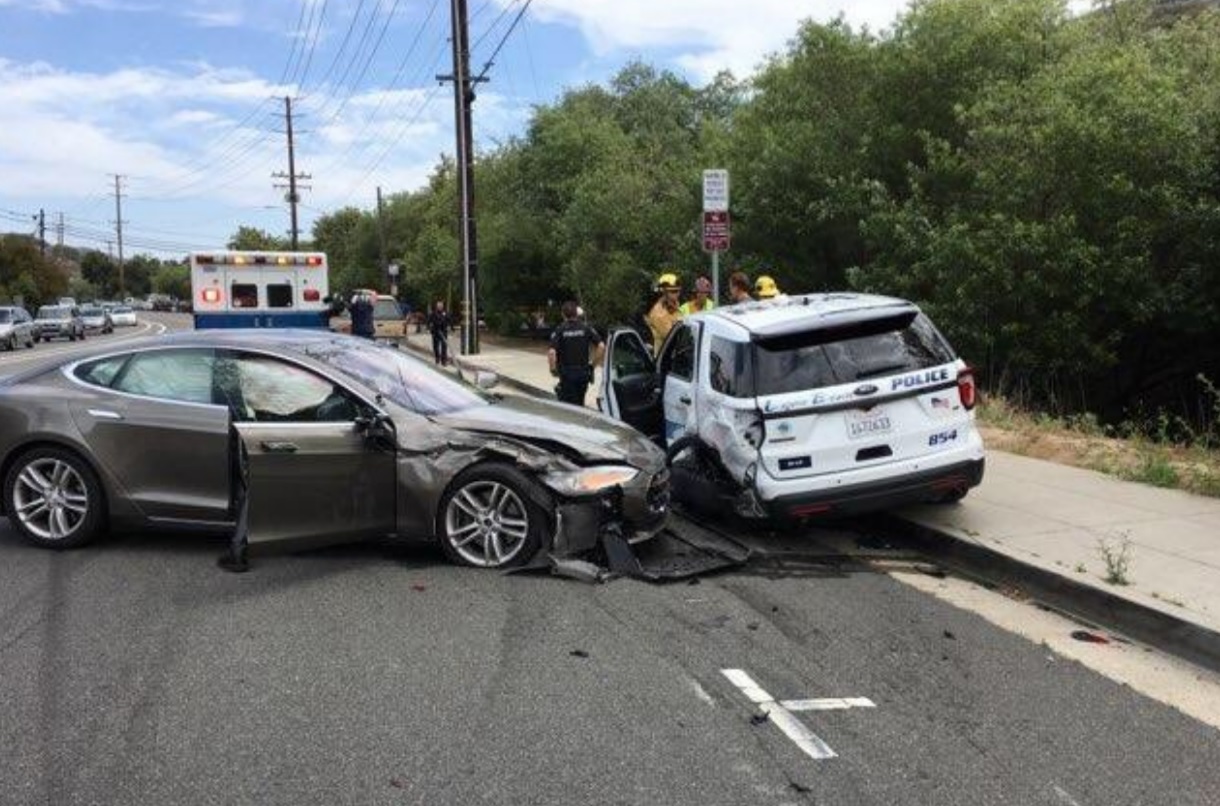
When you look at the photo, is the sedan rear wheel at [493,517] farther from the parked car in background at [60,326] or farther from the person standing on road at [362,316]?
the parked car in background at [60,326]

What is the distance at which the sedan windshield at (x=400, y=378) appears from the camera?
7.45m

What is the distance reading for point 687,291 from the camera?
24.1 m

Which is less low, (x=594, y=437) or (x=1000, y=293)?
(x=1000, y=293)

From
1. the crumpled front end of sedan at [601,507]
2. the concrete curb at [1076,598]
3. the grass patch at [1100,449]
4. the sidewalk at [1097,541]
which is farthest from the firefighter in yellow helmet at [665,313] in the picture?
the crumpled front end of sedan at [601,507]

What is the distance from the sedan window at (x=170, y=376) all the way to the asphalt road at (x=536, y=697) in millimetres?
1218

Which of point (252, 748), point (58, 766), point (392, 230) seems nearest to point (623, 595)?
point (252, 748)

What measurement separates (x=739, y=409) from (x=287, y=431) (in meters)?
2.87

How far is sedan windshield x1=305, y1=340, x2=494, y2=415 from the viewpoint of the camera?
745 centimetres

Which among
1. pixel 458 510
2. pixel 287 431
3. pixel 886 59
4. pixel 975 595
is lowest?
pixel 975 595

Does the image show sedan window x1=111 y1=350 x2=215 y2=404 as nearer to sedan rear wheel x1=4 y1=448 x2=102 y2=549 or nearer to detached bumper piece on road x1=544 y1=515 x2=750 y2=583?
sedan rear wheel x1=4 y1=448 x2=102 y2=549

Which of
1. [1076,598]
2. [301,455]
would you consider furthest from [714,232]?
[1076,598]

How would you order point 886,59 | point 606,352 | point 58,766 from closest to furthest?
point 58,766 → point 606,352 → point 886,59

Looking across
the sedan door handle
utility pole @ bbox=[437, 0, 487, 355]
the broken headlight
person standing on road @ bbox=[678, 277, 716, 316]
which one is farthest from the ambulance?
the broken headlight

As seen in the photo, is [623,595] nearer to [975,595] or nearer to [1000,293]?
[975,595]
